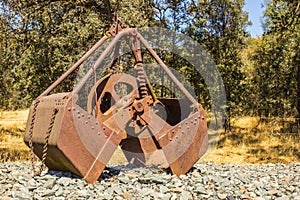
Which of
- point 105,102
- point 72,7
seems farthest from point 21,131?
point 105,102

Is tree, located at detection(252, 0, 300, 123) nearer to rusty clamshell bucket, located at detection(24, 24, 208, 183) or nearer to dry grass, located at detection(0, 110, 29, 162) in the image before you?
dry grass, located at detection(0, 110, 29, 162)

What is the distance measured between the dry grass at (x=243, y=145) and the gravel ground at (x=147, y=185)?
3627mm

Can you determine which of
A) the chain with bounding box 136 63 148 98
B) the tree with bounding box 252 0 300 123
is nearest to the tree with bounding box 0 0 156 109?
the chain with bounding box 136 63 148 98

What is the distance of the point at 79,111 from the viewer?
554cm

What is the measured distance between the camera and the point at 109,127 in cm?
602

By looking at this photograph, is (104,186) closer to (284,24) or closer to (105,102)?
(105,102)

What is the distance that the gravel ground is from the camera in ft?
17.1

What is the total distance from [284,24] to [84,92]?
6.80m

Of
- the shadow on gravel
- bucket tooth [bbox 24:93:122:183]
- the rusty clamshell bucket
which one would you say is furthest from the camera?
the shadow on gravel

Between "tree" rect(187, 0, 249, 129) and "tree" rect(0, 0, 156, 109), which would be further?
"tree" rect(187, 0, 249, 129)

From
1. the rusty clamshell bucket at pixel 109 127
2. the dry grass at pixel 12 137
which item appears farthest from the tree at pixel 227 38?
the rusty clamshell bucket at pixel 109 127

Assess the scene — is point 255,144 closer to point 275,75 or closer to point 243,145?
point 243,145

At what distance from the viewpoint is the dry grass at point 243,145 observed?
39.2 feet

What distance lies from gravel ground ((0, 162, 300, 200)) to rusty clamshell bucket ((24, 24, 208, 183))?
280mm
